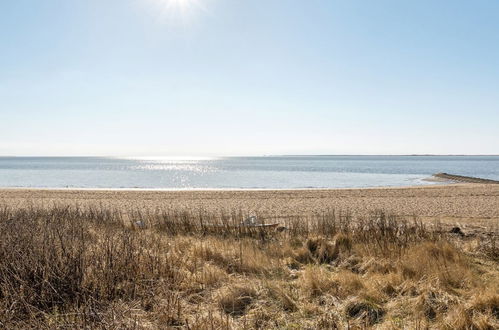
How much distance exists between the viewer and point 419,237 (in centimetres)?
819

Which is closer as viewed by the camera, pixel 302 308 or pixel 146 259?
pixel 302 308

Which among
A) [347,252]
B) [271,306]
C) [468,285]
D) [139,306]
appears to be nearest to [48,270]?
[139,306]

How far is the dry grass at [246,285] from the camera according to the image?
414 centimetres

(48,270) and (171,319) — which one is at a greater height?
(48,270)

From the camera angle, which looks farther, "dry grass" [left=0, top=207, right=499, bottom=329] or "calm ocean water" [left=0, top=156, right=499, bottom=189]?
"calm ocean water" [left=0, top=156, right=499, bottom=189]

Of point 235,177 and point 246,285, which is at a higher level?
point 246,285

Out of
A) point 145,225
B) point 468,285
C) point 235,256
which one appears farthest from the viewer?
point 145,225

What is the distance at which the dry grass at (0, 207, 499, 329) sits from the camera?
13.6 feet

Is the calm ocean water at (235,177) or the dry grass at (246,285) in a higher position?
the dry grass at (246,285)

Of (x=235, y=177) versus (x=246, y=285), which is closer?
(x=246, y=285)

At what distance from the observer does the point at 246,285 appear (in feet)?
17.7

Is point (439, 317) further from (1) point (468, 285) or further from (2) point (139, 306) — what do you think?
(2) point (139, 306)

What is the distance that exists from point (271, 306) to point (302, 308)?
Answer: 41 cm

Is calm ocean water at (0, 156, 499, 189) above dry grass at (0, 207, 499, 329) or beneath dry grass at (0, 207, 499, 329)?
beneath
